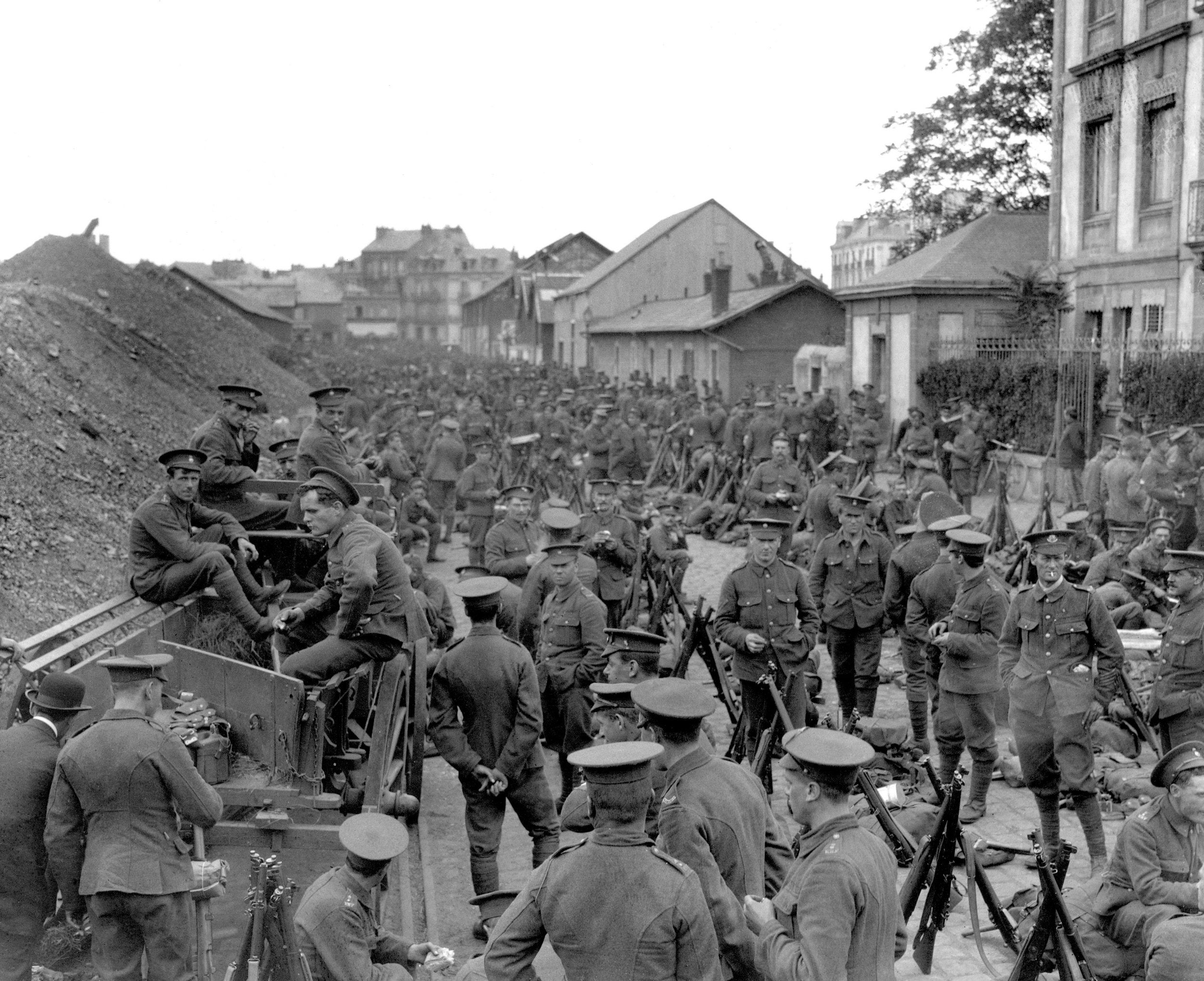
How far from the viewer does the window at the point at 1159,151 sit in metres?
24.1

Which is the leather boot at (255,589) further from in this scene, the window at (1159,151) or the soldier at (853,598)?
the window at (1159,151)

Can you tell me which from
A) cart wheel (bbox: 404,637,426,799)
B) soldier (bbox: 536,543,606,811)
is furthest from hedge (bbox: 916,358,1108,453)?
cart wheel (bbox: 404,637,426,799)

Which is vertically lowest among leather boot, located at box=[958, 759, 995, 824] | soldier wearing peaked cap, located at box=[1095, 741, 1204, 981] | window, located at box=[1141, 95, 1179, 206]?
leather boot, located at box=[958, 759, 995, 824]

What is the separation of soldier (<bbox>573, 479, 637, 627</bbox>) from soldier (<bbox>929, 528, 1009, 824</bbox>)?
3.38 m

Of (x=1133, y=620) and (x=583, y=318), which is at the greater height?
(x=583, y=318)

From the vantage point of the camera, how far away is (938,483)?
531 inches

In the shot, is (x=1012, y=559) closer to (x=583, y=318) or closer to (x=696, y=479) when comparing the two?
(x=696, y=479)

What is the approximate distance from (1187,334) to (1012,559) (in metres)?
10.2

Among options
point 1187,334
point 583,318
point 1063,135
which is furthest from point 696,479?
point 583,318

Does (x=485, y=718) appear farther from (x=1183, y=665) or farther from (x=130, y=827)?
(x=1183, y=665)

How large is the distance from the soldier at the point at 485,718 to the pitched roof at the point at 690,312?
3229 cm

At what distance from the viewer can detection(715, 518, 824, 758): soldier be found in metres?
8.91

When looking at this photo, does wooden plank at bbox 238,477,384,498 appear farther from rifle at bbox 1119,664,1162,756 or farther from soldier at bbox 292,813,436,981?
rifle at bbox 1119,664,1162,756

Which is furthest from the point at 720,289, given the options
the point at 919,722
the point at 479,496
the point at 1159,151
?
the point at 919,722
